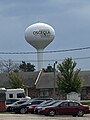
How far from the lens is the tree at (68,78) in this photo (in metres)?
76.2

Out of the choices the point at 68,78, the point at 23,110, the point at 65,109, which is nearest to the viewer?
the point at 65,109

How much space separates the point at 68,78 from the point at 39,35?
23.8 metres

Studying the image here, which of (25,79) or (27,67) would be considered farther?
(27,67)

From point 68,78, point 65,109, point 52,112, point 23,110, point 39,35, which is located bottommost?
point 52,112

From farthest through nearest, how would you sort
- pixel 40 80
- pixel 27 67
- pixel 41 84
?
pixel 27 67 → pixel 40 80 → pixel 41 84

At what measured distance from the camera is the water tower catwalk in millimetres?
97694

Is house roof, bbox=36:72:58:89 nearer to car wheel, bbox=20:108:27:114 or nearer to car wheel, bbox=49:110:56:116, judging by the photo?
car wheel, bbox=20:108:27:114

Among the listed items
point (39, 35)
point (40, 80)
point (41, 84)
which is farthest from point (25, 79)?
point (39, 35)

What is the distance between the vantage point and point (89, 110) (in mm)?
40719

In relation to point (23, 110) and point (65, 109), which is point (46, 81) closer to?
point (23, 110)

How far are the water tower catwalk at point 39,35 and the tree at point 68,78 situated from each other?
20531 millimetres

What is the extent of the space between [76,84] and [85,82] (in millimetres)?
18372

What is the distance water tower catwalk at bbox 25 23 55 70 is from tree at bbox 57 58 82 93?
20531 millimetres

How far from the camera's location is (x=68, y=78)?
3004 inches
